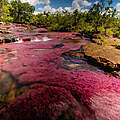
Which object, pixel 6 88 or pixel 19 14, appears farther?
pixel 19 14

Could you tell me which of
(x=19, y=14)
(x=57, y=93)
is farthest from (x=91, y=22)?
(x=19, y=14)

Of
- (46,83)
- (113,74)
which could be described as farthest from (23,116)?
(113,74)

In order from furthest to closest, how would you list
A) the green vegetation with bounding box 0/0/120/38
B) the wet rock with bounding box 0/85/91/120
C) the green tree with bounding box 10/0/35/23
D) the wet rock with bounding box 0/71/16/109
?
the green tree with bounding box 10/0/35/23
the green vegetation with bounding box 0/0/120/38
the wet rock with bounding box 0/71/16/109
the wet rock with bounding box 0/85/91/120

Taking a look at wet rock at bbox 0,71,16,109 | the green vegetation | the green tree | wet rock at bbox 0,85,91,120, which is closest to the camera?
wet rock at bbox 0,85,91,120

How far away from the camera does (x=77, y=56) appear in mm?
3482

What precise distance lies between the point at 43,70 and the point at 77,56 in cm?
170

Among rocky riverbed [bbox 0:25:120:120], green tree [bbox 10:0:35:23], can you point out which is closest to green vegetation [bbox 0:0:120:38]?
rocky riverbed [bbox 0:25:120:120]

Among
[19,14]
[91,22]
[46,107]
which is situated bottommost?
[46,107]

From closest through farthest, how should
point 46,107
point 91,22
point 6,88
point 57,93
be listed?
point 46,107
point 57,93
point 6,88
point 91,22

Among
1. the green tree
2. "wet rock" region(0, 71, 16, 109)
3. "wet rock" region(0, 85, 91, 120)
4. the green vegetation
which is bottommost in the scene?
"wet rock" region(0, 85, 91, 120)

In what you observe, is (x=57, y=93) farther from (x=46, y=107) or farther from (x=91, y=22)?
(x=91, y=22)

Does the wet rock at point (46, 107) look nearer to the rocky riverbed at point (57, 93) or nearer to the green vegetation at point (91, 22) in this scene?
the rocky riverbed at point (57, 93)

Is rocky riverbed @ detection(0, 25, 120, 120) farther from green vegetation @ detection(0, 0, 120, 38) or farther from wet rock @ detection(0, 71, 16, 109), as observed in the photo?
green vegetation @ detection(0, 0, 120, 38)

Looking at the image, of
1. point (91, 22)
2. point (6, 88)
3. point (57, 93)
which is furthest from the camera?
point (91, 22)
